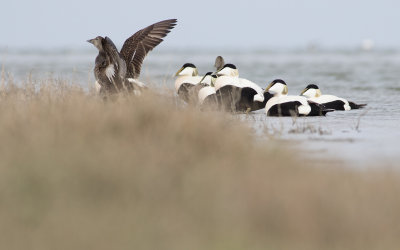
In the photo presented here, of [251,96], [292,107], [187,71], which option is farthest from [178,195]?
[187,71]

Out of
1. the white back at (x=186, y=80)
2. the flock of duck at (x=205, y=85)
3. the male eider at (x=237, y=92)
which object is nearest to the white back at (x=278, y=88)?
the flock of duck at (x=205, y=85)

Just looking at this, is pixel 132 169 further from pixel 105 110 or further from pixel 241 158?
pixel 105 110

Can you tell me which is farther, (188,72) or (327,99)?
(188,72)

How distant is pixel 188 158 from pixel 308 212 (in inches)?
60.8

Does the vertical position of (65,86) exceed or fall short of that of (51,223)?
it exceeds it

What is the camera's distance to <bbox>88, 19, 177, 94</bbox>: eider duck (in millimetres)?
9086

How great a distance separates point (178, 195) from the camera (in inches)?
185

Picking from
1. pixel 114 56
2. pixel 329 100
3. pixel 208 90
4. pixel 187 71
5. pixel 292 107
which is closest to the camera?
pixel 114 56

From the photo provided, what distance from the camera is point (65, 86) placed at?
9281mm

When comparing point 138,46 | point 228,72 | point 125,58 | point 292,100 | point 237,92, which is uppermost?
point 138,46

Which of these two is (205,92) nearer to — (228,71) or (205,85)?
(205,85)

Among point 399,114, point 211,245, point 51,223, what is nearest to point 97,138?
point 51,223

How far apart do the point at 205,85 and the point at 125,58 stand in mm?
2411

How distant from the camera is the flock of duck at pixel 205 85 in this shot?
9.23m
